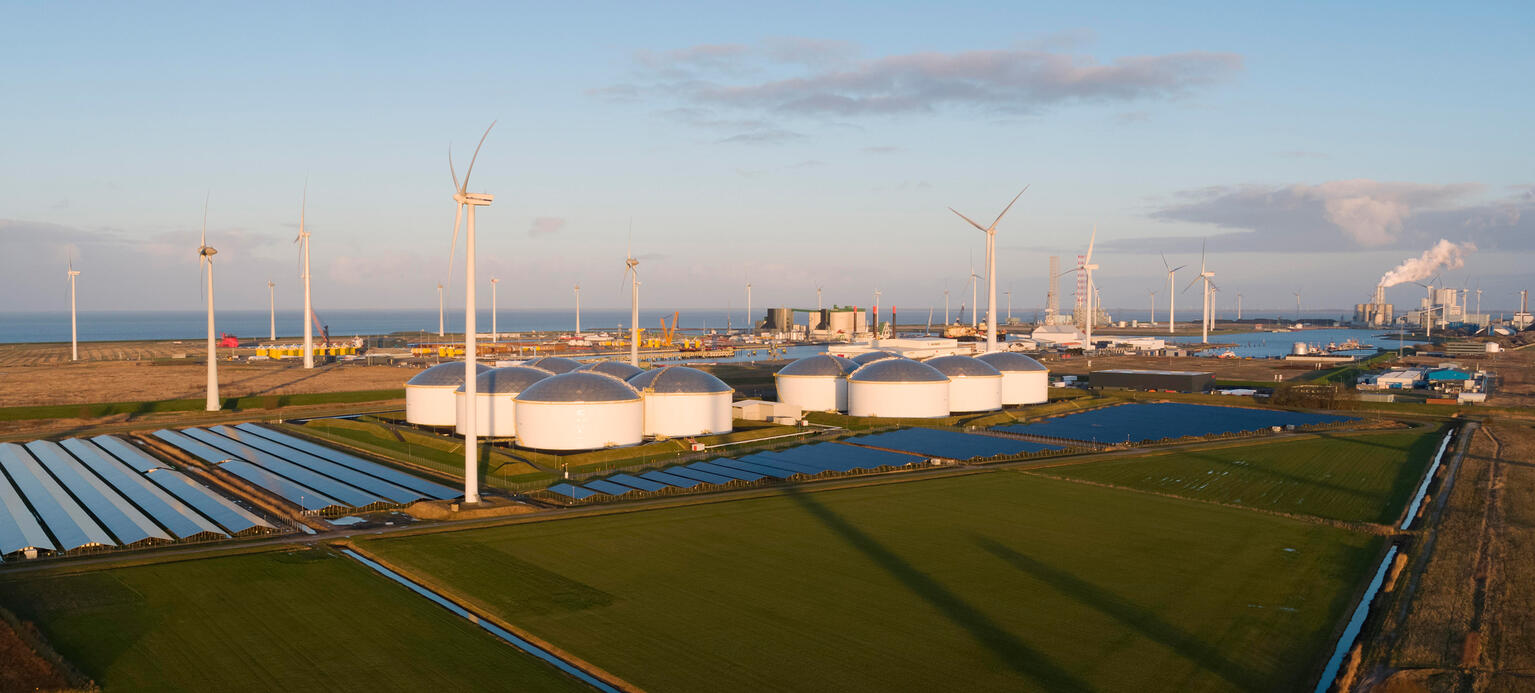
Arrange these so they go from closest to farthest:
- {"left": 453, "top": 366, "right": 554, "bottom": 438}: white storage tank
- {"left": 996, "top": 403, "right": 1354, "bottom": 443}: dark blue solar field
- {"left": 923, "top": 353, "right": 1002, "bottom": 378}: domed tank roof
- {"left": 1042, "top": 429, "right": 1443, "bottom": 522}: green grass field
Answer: {"left": 1042, "top": 429, "right": 1443, "bottom": 522}: green grass field, {"left": 453, "top": 366, "right": 554, "bottom": 438}: white storage tank, {"left": 996, "top": 403, "right": 1354, "bottom": 443}: dark blue solar field, {"left": 923, "top": 353, "right": 1002, "bottom": 378}: domed tank roof

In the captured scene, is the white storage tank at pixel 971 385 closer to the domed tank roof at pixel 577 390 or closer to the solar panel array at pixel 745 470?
the solar panel array at pixel 745 470

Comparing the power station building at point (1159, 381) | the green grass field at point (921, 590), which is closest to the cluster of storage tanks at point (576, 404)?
the green grass field at point (921, 590)

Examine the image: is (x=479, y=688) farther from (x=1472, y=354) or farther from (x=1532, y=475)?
(x=1472, y=354)

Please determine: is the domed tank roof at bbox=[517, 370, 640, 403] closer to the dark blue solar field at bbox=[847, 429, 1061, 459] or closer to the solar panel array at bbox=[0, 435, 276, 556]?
the dark blue solar field at bbox=[847, 429, 1061, 459]

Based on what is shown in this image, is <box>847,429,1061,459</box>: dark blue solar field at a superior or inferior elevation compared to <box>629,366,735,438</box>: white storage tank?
inferior

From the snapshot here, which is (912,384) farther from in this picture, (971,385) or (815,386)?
(815,386)

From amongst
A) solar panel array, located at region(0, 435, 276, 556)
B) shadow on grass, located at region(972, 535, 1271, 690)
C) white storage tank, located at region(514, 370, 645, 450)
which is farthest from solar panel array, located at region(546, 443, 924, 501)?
shadow on grass, located at region(972, 535, 1271, 690)
